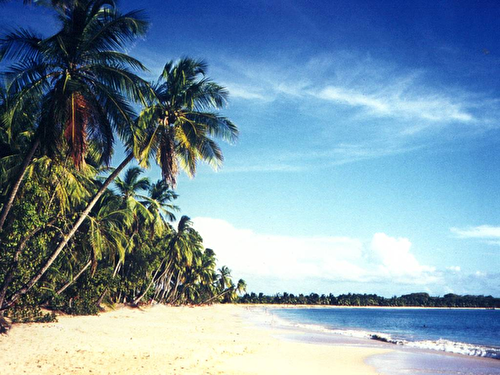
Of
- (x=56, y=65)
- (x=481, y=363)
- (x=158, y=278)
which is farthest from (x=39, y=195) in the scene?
(x=158, y=278)

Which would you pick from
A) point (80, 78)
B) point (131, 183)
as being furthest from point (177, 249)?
point (80, 78)

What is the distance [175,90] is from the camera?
13383 mm

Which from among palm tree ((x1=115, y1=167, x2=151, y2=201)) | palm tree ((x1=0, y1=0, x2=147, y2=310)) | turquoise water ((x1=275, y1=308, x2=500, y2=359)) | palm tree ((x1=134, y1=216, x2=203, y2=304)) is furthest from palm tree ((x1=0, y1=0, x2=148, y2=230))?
palm tree ((x1=134, y1=216, x2=203, y2=304))

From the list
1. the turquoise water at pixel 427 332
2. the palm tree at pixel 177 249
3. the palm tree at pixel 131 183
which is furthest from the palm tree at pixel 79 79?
the palm tree at pixel 177 249

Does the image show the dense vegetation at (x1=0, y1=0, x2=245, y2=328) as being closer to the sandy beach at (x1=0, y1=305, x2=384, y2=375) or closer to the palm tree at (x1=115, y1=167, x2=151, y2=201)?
the sandy beach at (x1=0, y1=305, x2=384, y2=375)

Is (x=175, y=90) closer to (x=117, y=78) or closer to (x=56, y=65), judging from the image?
(x=117, y=78)

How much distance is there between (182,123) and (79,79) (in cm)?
386

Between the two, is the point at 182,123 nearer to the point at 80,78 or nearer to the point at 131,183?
the point at 80,78

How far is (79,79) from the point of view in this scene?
32.5ft

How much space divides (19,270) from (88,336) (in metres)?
3.54

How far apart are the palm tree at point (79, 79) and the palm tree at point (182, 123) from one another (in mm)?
1917

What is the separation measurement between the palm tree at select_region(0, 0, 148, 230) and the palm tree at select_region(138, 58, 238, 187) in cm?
192

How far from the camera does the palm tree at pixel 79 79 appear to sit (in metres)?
9.16

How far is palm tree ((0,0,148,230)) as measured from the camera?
A: 9.16 m
